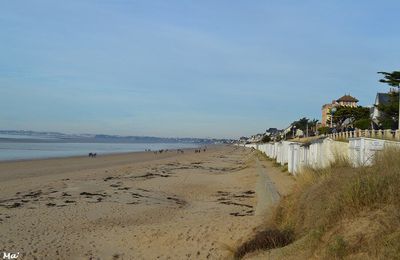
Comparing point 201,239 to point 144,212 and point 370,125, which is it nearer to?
point 144,212

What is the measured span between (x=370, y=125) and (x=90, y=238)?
57.1 m

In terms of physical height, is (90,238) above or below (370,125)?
below

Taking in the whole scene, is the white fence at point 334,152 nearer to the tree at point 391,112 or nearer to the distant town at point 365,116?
the distant town at point 365,116

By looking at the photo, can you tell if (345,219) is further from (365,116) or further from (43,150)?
(365,116)

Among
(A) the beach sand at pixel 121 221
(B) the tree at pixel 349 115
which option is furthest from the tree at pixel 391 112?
(A) the beach sand at pixel 121 221

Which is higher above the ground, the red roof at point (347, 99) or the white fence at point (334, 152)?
the red roof at point (347, 99)

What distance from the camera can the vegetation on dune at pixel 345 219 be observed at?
5145 mm

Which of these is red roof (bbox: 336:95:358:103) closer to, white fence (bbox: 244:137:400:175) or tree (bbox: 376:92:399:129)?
tree (bbox: 376:92:399:129)

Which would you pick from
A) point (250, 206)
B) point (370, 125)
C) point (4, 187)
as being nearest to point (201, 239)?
point (250, 206)

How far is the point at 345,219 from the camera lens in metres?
5.99

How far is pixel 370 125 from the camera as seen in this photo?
60500 millimetres

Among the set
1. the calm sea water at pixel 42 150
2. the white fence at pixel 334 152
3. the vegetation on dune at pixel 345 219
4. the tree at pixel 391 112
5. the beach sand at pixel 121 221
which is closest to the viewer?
the vegetation on dune at pixel 345 219

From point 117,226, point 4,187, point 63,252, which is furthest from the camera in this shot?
point 4,187

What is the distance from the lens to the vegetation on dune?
5.14 metres
